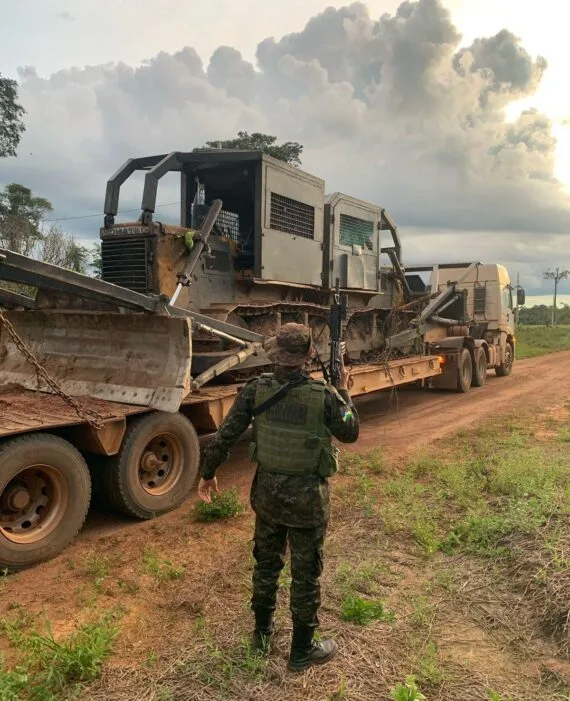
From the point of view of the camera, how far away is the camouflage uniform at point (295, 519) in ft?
10.00

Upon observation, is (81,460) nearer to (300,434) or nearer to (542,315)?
(300,434)

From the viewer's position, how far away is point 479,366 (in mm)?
14680

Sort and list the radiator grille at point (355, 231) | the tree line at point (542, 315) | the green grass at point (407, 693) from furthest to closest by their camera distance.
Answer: the tree line at point (542, 315) → the radiator grille at point (355, 231) → the green grass at point (407, 693)

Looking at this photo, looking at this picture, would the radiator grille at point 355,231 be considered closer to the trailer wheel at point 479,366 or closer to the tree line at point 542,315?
the trailer wheel at point 479,366

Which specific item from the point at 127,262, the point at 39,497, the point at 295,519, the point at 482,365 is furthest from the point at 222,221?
the point at 482,365

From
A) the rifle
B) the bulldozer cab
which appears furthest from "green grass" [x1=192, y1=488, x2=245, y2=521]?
the bulldozer cab

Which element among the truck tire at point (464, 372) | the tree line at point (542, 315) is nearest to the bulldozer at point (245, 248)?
the truck tire at point (464, 372)

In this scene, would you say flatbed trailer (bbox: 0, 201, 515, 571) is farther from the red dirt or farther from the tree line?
the tree line

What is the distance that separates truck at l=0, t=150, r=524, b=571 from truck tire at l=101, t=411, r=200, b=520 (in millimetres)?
15

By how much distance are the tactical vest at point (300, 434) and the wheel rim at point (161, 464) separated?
2750mm

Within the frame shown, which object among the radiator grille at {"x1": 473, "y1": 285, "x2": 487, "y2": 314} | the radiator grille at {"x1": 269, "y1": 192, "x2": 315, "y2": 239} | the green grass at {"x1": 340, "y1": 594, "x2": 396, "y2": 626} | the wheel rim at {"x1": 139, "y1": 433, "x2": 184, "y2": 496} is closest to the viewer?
the green grass at {"x1": 340, "y1": 594, "x2": 396, "y2": 626}

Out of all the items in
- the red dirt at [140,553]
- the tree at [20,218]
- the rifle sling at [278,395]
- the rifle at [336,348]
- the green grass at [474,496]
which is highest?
the tree at [20,218]

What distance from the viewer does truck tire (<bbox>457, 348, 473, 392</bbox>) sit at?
44.7 feet

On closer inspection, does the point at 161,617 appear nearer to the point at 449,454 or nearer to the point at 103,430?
the point at 103,430
